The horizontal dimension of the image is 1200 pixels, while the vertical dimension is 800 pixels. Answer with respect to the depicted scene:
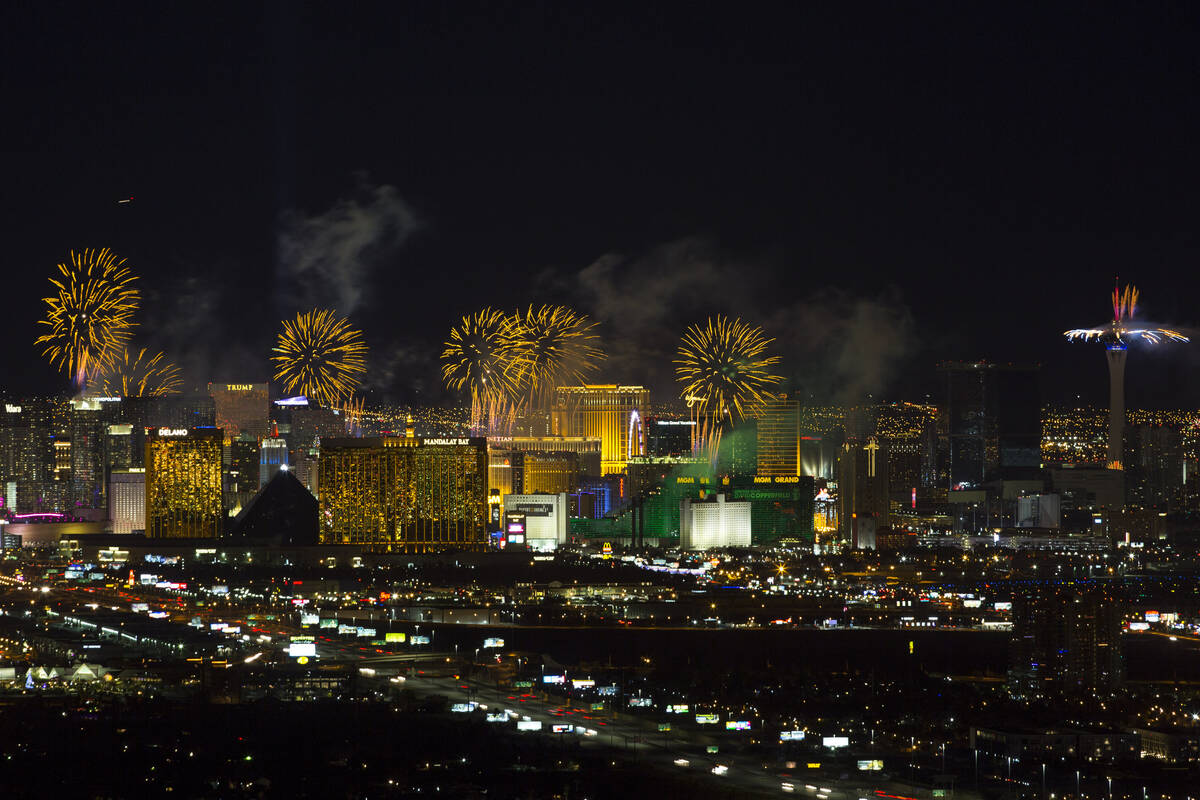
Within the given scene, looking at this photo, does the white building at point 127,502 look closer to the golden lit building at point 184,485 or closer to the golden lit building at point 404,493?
the golden lit building at point 184,485

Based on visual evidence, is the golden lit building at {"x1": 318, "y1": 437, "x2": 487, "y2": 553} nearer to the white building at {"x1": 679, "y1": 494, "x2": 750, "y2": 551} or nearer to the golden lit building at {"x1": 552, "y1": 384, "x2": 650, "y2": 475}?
the white building at {"x1": 679, "y1": 494, "x2": 750, "y2": 551}

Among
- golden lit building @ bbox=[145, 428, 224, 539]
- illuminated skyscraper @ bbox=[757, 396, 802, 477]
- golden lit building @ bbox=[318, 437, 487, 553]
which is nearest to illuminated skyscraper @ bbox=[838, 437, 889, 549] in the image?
illuminated skyscraper @ bbox=[757, 396, 802, 477]

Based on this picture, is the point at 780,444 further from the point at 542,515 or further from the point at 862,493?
the point at 542,515

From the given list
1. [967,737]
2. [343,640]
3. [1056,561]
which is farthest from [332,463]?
[967,737]

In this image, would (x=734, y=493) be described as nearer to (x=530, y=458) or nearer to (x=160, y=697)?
(x=530, y=458)

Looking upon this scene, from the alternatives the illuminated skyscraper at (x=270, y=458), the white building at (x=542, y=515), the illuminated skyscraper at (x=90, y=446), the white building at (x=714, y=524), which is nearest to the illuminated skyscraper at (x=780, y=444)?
the white building at (x=714, y=524)
